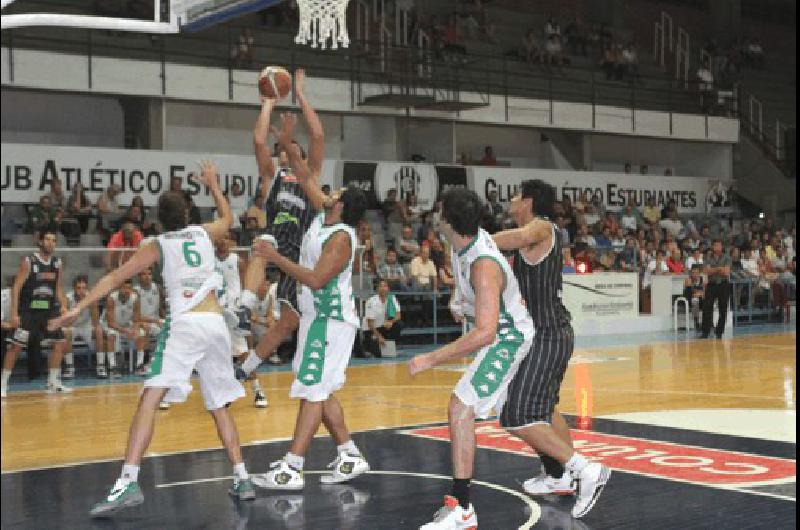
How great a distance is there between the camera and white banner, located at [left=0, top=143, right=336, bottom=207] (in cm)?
1795

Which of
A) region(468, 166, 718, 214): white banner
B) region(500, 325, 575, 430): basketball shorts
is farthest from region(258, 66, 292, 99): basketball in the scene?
region(468, 166, 718, 214): white banner

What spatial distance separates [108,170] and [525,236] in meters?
14.0

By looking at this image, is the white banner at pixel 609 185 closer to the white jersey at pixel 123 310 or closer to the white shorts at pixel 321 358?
the white jersey at pixel 123 310

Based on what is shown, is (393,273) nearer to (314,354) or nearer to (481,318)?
(314,354)

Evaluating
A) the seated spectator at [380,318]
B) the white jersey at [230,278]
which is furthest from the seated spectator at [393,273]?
the white jersey at [230,278]

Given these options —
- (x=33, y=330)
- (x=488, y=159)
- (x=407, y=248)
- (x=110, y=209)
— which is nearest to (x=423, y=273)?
(x=407, y=248)

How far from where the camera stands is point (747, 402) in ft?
36.2

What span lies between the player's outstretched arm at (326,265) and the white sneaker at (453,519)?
1653 millimetres

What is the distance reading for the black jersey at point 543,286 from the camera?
6.48 m

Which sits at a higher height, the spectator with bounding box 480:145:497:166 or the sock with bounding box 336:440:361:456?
the spectator with bounding box 480:145:497:166

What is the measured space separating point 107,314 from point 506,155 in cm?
1631

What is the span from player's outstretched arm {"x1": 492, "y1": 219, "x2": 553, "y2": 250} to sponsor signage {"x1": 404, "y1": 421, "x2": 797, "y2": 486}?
6.56 ft

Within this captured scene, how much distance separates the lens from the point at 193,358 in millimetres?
6641

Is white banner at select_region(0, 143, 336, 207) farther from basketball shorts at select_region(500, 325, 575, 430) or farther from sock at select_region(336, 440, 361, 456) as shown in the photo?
basketball shorts at select_region(500, 325, 575, 430)
